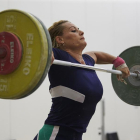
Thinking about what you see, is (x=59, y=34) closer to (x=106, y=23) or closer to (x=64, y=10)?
(x=64, y=10)

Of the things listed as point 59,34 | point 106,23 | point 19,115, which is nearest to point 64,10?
point 106,23

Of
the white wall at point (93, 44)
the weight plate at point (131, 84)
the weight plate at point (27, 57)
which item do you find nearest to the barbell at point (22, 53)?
the weight plate at point (27, 57)

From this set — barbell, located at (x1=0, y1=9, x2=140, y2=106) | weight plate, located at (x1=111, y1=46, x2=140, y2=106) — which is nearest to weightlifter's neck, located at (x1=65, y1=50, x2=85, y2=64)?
barbell, located at (x1=0, y1=9, x2=140, y2=106)

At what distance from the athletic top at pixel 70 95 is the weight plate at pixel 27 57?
0.27 m

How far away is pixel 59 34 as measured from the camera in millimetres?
1478

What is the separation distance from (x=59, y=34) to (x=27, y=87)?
0.51 metres

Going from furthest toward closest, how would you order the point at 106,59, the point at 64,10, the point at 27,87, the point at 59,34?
the point at 64,10
the point at 106,59
the point at 59,34
the point at 27,87

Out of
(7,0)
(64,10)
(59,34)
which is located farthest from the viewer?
(64,10)

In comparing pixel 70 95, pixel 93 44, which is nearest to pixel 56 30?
pixel 70 95

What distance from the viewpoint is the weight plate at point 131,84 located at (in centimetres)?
200

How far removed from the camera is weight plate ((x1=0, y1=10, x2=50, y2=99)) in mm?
1053

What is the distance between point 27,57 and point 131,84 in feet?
3.65

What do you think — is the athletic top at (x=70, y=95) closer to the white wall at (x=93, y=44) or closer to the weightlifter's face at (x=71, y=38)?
the weightlifter's face at (x=71, y=38)

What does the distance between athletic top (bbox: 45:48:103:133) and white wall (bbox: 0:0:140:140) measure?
3.71 ft
